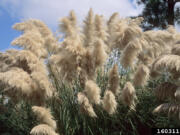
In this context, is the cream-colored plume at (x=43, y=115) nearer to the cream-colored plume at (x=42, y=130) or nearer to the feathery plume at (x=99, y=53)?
the cream-colored plume at (x=42, y=130)

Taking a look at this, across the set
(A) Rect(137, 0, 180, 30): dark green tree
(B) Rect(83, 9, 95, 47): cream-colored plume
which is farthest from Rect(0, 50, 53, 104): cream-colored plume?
(A) Rect(137, 0, 180, 30): dark green tree

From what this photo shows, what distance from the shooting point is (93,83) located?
9.66 ft

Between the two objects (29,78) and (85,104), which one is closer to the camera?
(85,104)

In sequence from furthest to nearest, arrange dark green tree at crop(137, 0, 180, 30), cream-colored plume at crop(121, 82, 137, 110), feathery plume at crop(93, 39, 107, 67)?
dark green tree at crop(137, 0, 180, 30) → feathery plume at crop(93, 39, 107, 67) → cream-colored plume at crop(121, 82, 137, 110)

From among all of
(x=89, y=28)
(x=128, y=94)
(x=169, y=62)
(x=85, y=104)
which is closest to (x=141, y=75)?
(x=128, y=94)

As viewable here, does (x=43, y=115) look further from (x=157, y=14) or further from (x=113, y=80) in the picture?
(x=157, y=14)

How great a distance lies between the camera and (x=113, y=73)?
3.11 meters

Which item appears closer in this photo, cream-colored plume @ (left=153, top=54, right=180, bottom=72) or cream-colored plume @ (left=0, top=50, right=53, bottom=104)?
cream-colored plume @ (left=153, top=54, right=180, bottom=72)

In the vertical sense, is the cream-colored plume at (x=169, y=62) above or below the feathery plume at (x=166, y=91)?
above

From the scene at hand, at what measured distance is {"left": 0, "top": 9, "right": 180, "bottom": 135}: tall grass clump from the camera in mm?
2906

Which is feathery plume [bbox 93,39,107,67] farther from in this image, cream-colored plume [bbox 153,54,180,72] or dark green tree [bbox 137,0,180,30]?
dark green tree [bbox 137,0,180,30]

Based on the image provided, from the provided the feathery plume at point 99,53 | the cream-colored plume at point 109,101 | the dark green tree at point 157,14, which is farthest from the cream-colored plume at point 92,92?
the dark green tree at point 157,14

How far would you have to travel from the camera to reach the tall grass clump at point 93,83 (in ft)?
9.53

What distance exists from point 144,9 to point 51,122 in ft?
37.6
